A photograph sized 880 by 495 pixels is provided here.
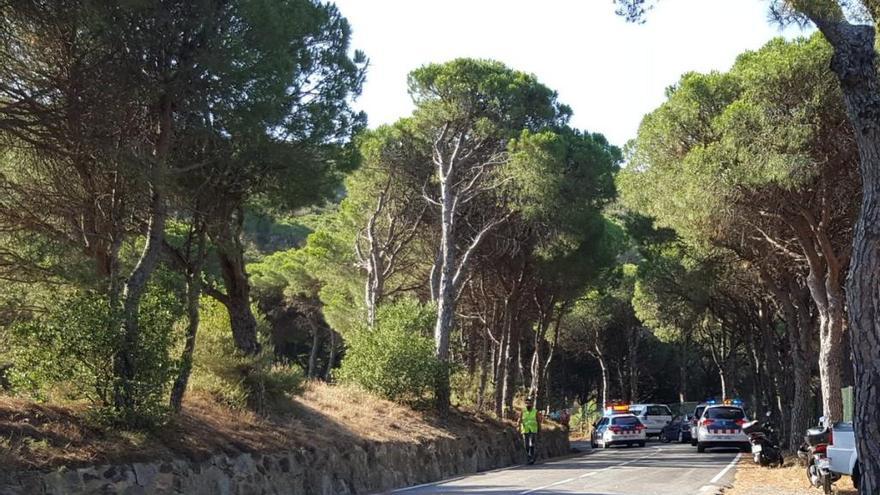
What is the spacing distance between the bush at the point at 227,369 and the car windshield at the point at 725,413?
17101 millimetres

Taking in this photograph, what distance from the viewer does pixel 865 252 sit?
8359mm

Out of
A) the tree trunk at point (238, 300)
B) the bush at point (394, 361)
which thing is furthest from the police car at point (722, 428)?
the tree trunk at point (238, 300)

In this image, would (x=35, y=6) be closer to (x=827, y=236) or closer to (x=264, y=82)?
(x=264, y=82)

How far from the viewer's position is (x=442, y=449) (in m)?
21.9

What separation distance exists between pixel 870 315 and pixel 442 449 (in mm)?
14873

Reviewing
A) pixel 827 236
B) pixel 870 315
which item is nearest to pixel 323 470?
pixel 870 315

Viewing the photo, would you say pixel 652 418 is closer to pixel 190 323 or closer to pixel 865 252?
pixel 190 323

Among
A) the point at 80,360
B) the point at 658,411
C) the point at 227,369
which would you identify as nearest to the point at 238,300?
the point at 227,369

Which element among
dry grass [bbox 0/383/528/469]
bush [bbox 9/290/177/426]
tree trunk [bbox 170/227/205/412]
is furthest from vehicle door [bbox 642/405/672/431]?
bush [bbox 9/290/177/426]

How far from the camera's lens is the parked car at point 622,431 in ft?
121

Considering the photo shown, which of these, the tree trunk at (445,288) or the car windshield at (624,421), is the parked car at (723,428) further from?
the tree trunk at (445,288)

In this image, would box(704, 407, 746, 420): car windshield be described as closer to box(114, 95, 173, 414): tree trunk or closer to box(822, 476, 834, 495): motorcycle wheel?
box(822, 476, 834, 495): motorcycle wheel

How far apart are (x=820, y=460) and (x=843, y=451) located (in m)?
0.90

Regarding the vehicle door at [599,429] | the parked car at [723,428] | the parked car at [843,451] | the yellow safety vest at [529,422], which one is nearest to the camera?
the parked car at [843,451]
